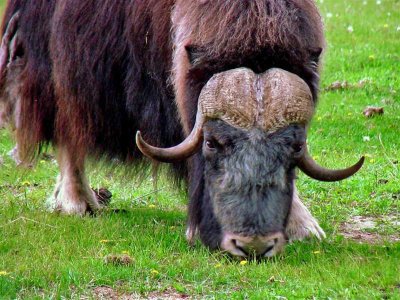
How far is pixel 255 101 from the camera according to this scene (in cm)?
413

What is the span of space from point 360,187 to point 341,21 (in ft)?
19.8

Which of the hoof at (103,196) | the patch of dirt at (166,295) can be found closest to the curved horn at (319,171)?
the patch of dirt at (166,295)

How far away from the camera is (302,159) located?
14.0 ft

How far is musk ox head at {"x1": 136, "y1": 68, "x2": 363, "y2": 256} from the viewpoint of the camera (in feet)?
13.4

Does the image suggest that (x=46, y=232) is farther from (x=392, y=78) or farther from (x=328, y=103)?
(x=392, y=78)

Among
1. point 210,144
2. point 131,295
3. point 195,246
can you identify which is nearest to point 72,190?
point 195,246

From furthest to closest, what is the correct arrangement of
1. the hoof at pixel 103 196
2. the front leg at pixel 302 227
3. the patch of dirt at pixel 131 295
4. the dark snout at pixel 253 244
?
the hoof at pixel 103 196
the front leg at pixel 302 227
the dark snout at pixel 253 244
the patch of dirt at pixel 131 295

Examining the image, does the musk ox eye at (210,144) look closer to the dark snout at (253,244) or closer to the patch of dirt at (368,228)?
the dark snout at (253,244)

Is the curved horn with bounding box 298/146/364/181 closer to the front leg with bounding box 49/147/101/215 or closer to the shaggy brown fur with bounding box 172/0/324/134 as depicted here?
the shaggy brown fur with bounding box 172/0/324/134

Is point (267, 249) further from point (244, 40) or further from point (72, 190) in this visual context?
point (72, 190)

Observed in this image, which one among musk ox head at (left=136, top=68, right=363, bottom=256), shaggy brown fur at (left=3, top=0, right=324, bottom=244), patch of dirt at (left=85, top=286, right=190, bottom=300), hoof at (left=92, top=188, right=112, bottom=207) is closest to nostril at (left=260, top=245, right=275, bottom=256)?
musk ox head at (left=136, top=68, right=363, bottom=256)

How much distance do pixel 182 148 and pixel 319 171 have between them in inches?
24.6

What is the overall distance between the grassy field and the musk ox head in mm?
141

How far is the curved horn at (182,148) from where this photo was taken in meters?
4.26
